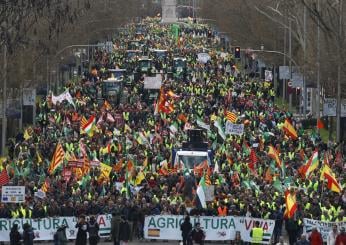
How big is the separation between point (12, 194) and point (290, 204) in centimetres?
664

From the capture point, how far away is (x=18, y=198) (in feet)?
129

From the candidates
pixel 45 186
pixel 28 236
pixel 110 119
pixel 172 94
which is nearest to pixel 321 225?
pixel 28 236

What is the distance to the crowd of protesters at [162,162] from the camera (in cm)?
4000

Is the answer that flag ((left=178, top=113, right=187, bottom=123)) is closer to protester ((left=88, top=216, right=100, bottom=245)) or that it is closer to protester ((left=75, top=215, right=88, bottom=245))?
protester ((left=88, top=216, right=100, bottom=245))

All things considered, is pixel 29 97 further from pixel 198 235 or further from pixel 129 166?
pixel 198 235

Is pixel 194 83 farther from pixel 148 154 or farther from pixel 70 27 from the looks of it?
pixel 148 154

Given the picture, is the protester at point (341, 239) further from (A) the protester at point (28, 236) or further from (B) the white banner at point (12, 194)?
(B) the white banner at point (12, 194)

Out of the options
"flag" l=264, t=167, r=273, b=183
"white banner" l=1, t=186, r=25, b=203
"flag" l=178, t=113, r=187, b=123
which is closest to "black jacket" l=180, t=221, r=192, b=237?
"white banner" l=1, t=186, r=25, b=203

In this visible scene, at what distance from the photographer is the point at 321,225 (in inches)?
1496

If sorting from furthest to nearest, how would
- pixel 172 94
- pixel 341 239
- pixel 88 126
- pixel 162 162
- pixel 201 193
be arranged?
pixel 172 94 < pixel 88 126 < pixel 162 162 < pixel 201 193 < pixel 341 239

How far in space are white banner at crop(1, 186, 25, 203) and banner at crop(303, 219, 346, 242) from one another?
6.79 m

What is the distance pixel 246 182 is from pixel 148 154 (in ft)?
24.1

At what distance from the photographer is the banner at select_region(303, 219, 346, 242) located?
3753 cm

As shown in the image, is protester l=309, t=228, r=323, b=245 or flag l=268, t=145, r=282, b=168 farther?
flag l=268, t=145, r=282, b=168
